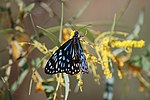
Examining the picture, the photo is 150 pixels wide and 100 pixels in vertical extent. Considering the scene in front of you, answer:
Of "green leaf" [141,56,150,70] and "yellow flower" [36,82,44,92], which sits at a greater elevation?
"green leaf" [141,56,150,70]

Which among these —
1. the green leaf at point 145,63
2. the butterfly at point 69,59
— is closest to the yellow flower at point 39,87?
the butterfly at point 69,59

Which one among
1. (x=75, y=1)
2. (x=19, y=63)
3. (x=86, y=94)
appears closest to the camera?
(x=19, y=63)

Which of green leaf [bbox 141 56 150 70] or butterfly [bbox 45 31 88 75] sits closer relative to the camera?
butterfly [bbox 45 31 88 75]

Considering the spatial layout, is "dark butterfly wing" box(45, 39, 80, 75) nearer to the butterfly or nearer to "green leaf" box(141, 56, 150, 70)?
the butterfly

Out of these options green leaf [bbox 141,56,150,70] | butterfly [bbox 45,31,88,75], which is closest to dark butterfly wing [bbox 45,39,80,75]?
butterfly [bbox 45,31,88,75]

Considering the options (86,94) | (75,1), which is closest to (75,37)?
(86,94)

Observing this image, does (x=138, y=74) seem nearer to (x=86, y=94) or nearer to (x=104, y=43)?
(x=104, y=43)

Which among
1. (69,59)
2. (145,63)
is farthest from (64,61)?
(145,63)

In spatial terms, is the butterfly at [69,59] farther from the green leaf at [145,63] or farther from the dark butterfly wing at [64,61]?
the green leaf at [145,63]

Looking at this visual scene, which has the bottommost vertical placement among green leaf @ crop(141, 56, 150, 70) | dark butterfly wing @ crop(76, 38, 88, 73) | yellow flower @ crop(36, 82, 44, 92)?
yellow flower @ crop(36, 82, 44, 92)
